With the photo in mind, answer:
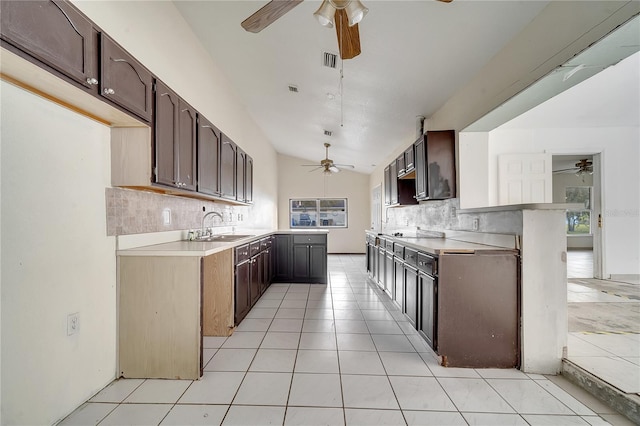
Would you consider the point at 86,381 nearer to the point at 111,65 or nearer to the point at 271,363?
the point at 271,363

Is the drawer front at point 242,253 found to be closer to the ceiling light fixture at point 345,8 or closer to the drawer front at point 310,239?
the drawer front at point 310,239

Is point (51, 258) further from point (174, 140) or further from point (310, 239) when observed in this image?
point (310, 239)

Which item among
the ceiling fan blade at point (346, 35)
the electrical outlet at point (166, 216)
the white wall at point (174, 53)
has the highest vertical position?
the white wall at point (174, 53)

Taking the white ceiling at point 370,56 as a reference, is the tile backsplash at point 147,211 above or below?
below

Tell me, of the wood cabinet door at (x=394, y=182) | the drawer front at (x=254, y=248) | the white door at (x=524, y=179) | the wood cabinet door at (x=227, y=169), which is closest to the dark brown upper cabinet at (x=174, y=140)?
the wood cabinet door at (x=227, y=169)

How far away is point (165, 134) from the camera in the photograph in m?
1.99

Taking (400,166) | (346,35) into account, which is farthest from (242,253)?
(400,166)

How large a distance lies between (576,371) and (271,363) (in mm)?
2183

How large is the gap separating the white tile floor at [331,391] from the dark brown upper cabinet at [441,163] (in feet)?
5.37

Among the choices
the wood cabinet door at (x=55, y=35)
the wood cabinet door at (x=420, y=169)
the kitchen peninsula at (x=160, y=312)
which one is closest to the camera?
the wood cabinet door at (x=55, y=35)

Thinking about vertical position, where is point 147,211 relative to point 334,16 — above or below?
below

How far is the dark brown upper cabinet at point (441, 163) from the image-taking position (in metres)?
3.06

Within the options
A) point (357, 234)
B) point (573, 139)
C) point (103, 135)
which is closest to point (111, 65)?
point (103, 135)

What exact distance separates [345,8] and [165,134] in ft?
4.97
